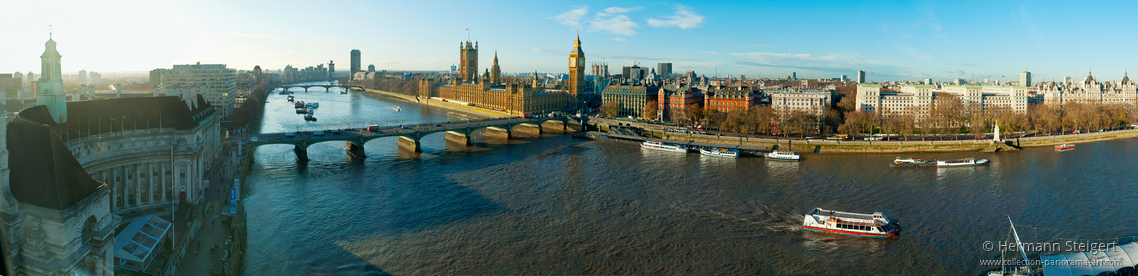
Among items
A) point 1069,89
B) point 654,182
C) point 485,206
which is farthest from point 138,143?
point 1069,89

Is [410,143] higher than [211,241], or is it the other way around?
[410,143]

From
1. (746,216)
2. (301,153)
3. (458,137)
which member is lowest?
(746,216)

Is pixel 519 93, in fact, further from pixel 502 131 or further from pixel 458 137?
pixel 458 137

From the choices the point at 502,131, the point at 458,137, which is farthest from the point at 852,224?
the point at 502,131

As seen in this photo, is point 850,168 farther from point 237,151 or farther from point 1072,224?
point 237,151

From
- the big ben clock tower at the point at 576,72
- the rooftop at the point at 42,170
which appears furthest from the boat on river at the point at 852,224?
the big ben clock tower at the point at 576,72

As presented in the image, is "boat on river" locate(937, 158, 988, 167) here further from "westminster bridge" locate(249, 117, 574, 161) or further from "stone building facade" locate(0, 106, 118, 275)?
"stone building facade" locate(0, 106, 118, 275)
